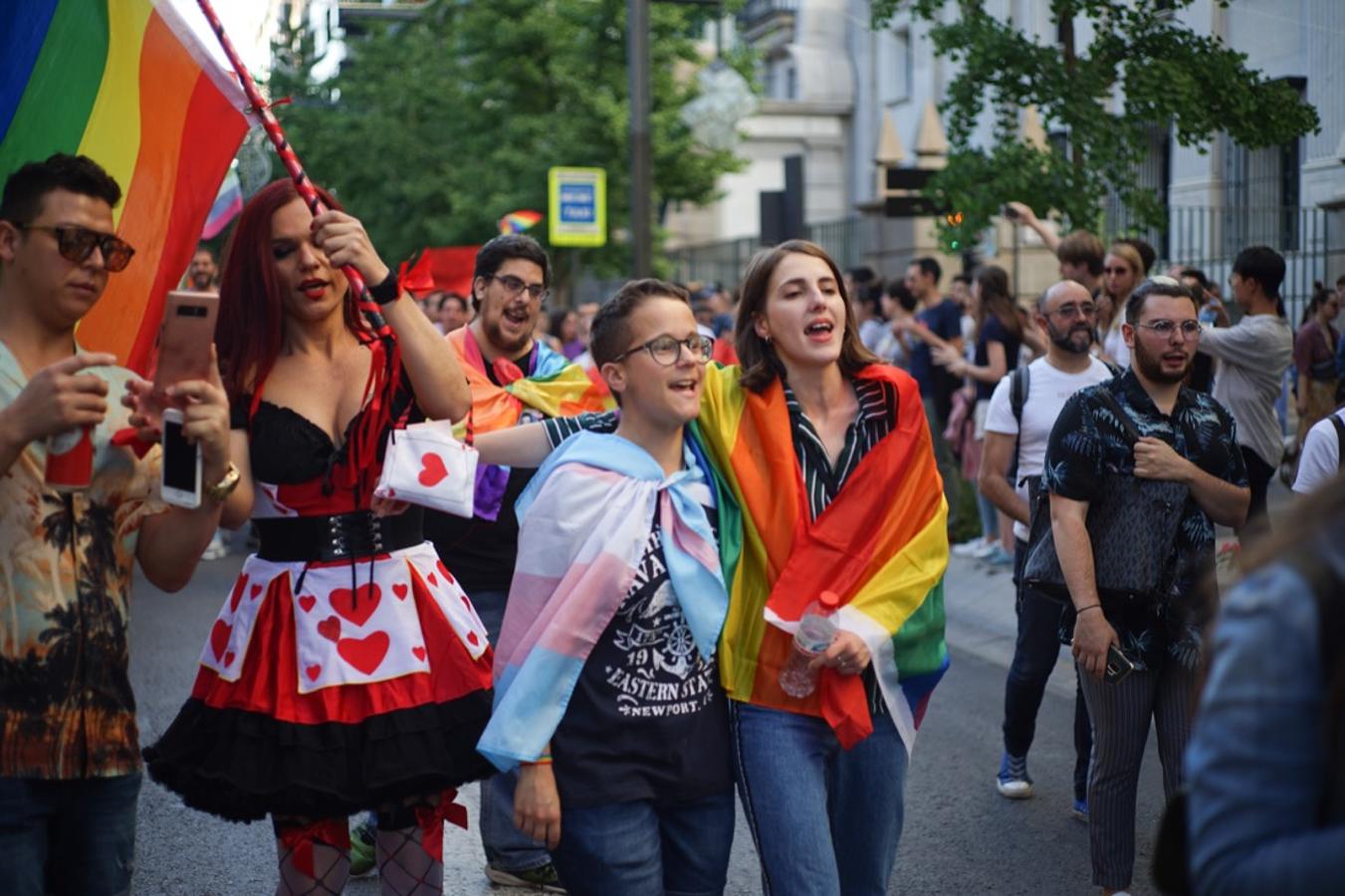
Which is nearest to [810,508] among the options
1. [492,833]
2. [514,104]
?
[492,833]

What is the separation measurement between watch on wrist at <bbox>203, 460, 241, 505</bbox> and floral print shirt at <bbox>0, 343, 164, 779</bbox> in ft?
0.42

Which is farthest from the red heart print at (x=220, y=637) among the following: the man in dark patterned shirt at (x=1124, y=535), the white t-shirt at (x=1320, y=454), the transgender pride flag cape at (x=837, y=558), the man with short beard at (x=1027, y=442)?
the man with short beard at (x=1027, y=442)

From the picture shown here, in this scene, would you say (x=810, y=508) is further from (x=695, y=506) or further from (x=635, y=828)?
(x=635, y=828)

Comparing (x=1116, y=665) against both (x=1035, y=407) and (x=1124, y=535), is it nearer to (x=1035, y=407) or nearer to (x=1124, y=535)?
(x=1124, y=535)

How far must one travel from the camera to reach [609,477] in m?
3.85

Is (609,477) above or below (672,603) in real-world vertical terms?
above

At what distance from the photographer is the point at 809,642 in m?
3.93

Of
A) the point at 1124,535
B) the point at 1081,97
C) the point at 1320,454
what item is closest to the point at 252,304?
the point at 1124,535

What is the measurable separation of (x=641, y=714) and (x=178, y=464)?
3.73 ft

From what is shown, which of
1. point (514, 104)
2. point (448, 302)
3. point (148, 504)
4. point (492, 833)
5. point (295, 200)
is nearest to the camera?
point (148, 504)

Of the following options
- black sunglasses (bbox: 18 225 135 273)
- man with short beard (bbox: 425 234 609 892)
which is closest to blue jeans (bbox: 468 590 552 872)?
man with short beard (bbox: 425 234 609 892)

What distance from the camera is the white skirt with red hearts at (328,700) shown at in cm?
385

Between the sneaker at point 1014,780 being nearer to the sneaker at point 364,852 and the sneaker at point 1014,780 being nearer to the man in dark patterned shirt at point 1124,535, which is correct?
the man in dark patterned shirt at point 1124,535

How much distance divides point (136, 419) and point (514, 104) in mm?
26851
